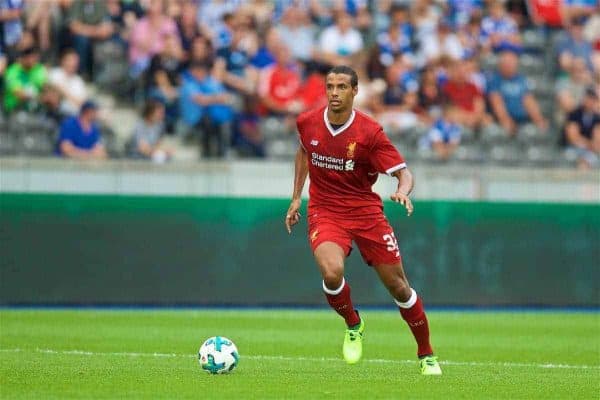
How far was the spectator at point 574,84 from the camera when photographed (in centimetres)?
2123

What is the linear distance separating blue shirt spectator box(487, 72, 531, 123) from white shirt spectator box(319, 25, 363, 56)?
7.81 ft

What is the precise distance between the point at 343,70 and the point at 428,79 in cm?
1056

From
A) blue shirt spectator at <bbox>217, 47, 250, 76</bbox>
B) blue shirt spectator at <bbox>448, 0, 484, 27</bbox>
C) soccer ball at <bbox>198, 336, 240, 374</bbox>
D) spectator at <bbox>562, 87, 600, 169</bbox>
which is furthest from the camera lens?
blue shirt spectator at <bbox>448, 0, 484, 27</bbox>

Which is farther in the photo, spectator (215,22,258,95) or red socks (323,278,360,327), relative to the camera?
spectator (215,22,258,95)

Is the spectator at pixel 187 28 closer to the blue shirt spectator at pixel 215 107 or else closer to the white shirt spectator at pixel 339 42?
the blue shirt spectator at pixel 215 107

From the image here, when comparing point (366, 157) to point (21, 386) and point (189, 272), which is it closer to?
point (21, 386)

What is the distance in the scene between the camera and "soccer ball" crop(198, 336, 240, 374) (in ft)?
31.6

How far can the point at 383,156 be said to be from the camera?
10234 millimetres

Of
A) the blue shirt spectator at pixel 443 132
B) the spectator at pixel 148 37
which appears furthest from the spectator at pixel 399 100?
the spectator at pixel 148 37

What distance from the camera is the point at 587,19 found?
22.7 meters

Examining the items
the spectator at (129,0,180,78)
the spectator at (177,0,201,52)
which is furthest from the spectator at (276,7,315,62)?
the spectator at (129,0,180,78)

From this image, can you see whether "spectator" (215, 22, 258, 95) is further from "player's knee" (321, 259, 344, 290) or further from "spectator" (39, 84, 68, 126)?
"player's knee" (321, 259, 344, 290)

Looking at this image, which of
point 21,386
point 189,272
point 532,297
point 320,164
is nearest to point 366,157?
point 320,164

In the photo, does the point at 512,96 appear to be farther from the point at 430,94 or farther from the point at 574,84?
the point at 430,94
